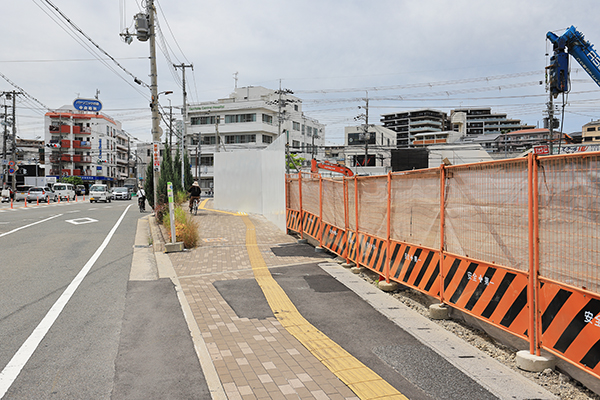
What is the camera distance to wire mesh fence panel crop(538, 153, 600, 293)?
12.3 ft

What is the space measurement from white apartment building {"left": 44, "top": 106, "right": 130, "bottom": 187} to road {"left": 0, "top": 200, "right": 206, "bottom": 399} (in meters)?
65.5

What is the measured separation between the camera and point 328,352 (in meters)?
4.79

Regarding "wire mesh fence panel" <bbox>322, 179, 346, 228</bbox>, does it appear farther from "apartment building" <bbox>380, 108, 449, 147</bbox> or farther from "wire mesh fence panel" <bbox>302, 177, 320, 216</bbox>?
"apartment building" <bbox>380, 108, 449, 147</bbox>

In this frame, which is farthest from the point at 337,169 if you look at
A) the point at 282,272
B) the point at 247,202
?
→ the point at 282,272

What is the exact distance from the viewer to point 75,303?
688 centimetres

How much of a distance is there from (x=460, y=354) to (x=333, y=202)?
236 inches

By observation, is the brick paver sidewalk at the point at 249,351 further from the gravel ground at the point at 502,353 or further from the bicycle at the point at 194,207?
the bicycle at the point at 194,207

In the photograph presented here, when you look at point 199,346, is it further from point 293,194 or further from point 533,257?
point 293,194

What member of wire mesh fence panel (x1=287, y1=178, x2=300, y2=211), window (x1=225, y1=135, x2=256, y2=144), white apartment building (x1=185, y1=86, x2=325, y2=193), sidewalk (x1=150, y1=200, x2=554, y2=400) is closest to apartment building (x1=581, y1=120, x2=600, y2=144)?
white apartment building (x1=185, y1=86, x2=325, y2=193)

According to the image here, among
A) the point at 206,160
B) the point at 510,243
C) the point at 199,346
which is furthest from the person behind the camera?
the point at 206,160

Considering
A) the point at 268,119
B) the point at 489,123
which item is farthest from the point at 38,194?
the point at 489,123

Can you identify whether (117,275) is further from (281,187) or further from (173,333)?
(281,187)

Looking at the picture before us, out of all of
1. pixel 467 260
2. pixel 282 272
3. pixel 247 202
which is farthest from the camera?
pixel 247 202

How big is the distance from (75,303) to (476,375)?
5.88m
